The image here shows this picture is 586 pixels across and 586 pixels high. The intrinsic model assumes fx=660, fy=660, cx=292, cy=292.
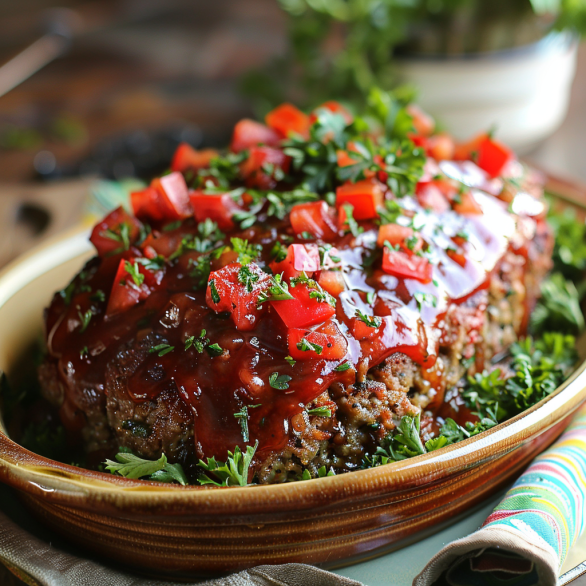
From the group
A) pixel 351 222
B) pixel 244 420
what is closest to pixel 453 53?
pixel 351 222

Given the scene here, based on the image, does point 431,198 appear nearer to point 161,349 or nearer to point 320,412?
point 320,412

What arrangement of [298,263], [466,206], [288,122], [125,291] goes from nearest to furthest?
[298,263] → [125,291] → [466,206] → [288,122]

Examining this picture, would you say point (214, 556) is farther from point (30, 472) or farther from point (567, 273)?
point (567, 273)

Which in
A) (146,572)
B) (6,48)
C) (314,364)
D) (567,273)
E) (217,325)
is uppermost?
(6,48)

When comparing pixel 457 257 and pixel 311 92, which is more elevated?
pixel 311 92

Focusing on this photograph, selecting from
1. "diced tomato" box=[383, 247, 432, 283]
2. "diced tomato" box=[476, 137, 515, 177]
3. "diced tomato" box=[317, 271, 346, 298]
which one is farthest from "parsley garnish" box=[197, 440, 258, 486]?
"diced tomato" box=[476, 137, 515, 177]

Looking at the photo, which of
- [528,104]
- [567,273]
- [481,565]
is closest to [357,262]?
[481,565]

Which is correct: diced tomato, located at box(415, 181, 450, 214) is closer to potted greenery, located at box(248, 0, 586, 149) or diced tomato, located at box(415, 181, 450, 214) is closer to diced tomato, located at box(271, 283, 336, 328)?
diced tomato, located at box(271, 283, 336, 328)
